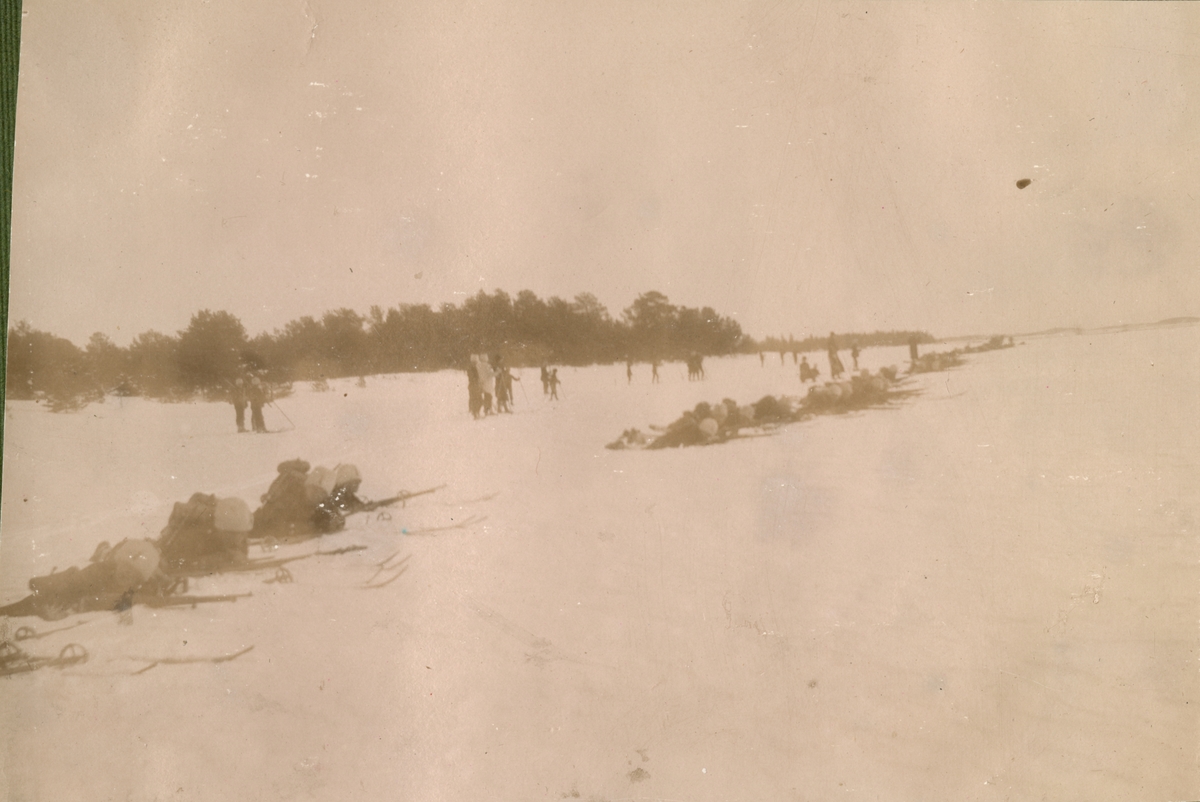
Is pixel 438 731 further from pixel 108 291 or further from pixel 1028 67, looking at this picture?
pixel 1028 67

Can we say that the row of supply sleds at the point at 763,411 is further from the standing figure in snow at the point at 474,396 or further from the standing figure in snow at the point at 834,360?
the standing figure in snow at the point at 474,396

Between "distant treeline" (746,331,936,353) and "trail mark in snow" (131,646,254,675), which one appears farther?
"distant treeline" (746,331,936,353)

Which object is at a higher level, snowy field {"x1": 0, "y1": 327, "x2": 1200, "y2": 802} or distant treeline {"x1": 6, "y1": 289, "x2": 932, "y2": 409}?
distant treeline {"x1": 6, "y1": 289, "x2": 932, "y2": 409}

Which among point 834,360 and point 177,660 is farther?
point 834,360

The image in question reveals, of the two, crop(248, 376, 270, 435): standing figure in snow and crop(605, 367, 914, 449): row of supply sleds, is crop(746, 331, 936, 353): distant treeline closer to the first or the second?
crop(605, 367, 914, 449): row of supply sleds

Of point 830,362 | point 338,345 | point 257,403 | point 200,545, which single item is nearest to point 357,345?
point 338,345

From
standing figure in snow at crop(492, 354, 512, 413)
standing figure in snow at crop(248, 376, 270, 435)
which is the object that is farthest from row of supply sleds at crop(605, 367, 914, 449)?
standing figure in snow at crop(248, 376, 270, 435)

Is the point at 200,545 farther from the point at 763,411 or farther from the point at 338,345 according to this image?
the point at 763,411

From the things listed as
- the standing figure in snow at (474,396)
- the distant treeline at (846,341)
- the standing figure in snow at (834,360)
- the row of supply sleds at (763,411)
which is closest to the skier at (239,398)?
the standing figure in snow at (474,396)
